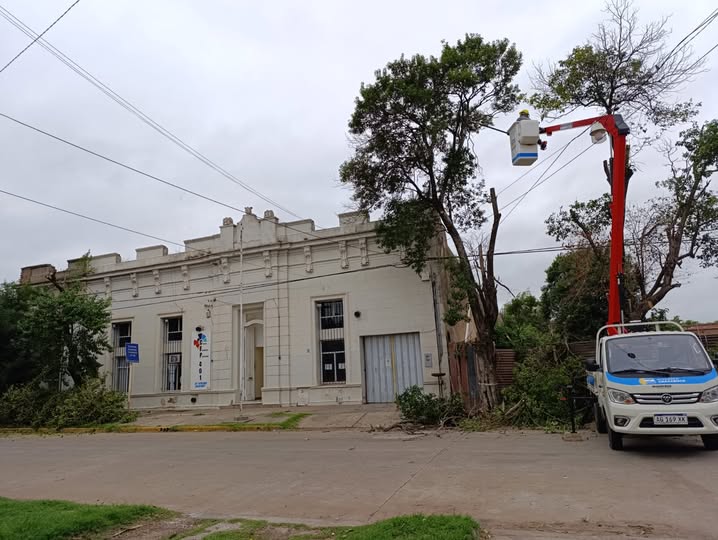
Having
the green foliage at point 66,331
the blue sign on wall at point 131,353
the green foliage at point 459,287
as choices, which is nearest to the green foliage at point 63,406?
the green foliage at point 66,331

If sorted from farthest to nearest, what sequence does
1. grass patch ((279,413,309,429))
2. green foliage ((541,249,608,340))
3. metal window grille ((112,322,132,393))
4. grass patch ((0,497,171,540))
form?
metal window grille ((112,322,132,393)) → green foliage ((541,249,608,340)) → grass patch ((279,413,309,429)) → grass patch ((0,497,171,540))

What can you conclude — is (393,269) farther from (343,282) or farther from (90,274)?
(90,274)

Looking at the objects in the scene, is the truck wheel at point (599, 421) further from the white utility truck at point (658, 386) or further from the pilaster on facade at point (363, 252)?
the pilaster on facade at point (363, 252)

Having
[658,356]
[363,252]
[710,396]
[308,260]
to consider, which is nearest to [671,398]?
[710,396]

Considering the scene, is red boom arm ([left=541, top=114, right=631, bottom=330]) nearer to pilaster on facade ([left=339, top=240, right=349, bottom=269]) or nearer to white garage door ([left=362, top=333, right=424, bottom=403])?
white garage door ([left=362, top=333, right=424, bottom=403])

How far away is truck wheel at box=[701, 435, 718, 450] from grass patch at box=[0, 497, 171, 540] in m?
8.16

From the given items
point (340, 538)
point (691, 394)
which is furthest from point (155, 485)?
point (691, 394)

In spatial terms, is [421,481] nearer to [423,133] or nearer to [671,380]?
[671,380]

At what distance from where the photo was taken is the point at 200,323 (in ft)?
70.4

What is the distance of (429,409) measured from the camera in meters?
14.0

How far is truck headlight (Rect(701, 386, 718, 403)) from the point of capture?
7809 mm

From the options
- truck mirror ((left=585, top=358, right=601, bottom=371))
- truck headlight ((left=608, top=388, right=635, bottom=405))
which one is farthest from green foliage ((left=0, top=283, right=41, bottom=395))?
truck headlight ((left=608, top=388, right=635, bottom=405))

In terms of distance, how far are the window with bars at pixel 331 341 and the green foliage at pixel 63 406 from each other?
7504 millimetres

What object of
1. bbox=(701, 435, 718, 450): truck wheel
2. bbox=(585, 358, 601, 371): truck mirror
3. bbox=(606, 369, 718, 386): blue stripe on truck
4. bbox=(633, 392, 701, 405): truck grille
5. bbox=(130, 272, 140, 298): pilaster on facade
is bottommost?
bbox=(701, 435, 718, 450): truck wheel
